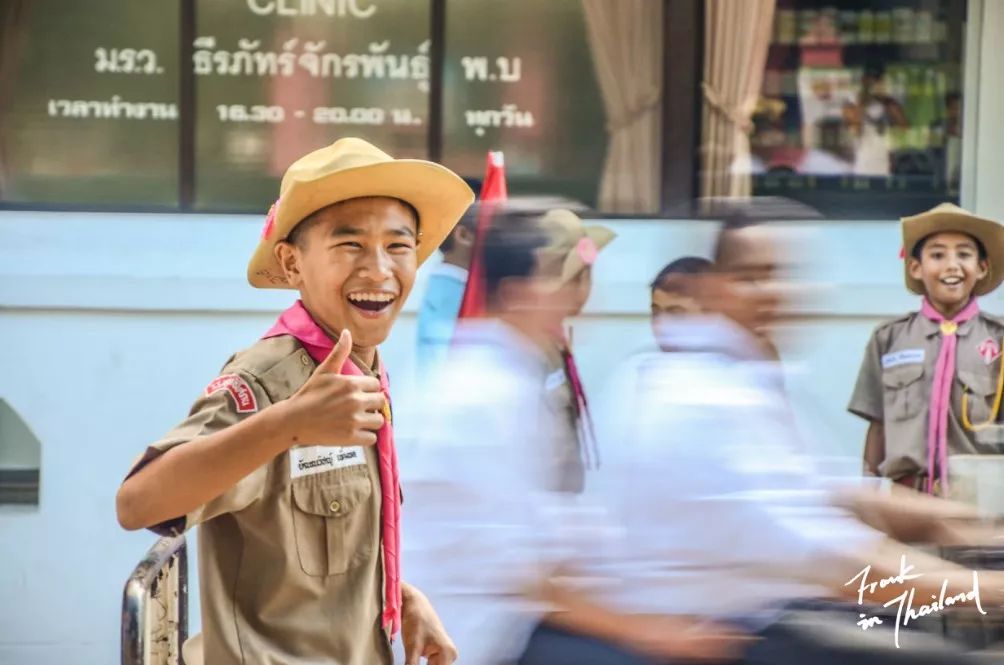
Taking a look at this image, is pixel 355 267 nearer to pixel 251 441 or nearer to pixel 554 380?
pixel 251 441

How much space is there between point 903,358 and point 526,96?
2042 millimetres

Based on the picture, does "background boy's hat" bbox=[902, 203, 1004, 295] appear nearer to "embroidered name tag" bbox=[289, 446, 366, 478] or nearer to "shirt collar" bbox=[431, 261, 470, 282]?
"shirt collar" bbox=[431, 261, 470, 282]

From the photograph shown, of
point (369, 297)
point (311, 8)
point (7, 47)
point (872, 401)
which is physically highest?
point (311, 8)

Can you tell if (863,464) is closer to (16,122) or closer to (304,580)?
(304,580)

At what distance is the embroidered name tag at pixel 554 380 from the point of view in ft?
10.1

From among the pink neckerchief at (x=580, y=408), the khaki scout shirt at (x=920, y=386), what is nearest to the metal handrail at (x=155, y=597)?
the pink neckerchief at (x=580, y=408)

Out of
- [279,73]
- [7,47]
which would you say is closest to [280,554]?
[279,73]

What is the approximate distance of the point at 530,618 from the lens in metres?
2.64

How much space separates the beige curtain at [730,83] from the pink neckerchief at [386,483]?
3777 mm

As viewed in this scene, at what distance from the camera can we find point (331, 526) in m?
2.44

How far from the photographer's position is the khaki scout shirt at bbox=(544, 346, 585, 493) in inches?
110

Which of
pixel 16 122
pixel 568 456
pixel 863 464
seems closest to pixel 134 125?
pixel 16 122

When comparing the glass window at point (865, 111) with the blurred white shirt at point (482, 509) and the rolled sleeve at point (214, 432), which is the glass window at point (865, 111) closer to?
the blurred white shirt at point (482, 509)

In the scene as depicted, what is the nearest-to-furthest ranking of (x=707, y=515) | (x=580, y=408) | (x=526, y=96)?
(x=707, y=515) < (x=580, y=408) < (x=526, y=96)
